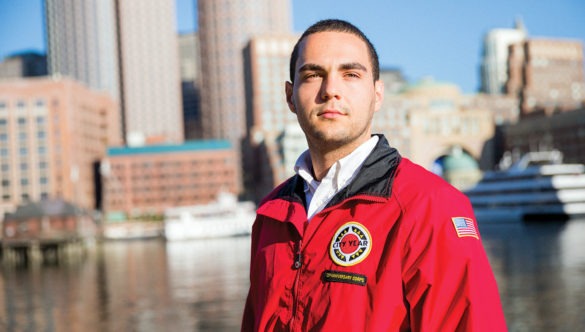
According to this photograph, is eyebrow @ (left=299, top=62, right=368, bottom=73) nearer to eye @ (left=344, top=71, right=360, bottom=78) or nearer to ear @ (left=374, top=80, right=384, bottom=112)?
eye @ (left=344, top=71, right=360, bottom=78)

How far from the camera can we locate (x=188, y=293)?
113ft

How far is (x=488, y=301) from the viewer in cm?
325

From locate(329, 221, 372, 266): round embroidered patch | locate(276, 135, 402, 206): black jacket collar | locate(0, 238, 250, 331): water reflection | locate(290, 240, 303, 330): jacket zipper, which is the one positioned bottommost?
locate(0, 238, 250, 331): water reflection

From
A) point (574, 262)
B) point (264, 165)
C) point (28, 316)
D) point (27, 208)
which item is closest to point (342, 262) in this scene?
point (28, 316)

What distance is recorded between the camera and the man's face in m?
3.71

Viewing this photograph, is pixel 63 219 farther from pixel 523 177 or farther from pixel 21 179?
pixel 21 179

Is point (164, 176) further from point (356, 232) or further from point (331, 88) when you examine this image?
point (356, 232)

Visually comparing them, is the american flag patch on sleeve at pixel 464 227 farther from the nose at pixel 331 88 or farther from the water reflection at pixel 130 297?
the water reflection at pixel 130 297

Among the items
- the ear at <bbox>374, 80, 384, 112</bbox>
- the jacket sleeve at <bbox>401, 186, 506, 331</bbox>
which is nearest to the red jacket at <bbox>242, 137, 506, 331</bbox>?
the jacket sleeve at <bbox>401, 186, 506, 331</bbox>

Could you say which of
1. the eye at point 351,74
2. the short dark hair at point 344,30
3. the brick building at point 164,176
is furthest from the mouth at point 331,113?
the brick building at point 164,176

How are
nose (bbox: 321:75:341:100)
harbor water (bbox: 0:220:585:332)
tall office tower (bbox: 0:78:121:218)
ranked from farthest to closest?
tall office tower (bbox: 0:78:121:218), harbor water (bbox: 0:220:585:332), nose (bbox: 321:75:341:100)

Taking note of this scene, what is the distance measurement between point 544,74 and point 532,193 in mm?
103099

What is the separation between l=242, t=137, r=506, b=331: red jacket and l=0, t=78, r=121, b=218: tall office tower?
150 metres

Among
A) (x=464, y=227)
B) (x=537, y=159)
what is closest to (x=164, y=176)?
(x=537, y=159)
